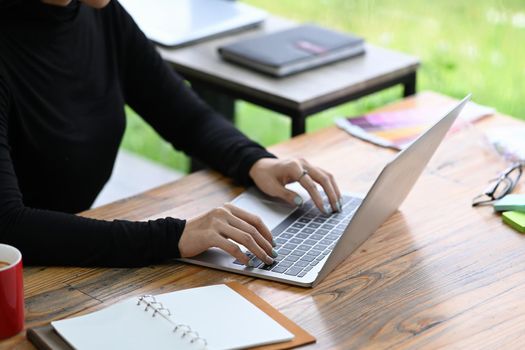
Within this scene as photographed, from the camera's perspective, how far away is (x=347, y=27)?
158 inches

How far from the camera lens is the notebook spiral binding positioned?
1253mm

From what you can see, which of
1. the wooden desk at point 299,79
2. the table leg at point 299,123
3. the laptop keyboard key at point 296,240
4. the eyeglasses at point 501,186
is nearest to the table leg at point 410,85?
the wooden desk at point 299,79

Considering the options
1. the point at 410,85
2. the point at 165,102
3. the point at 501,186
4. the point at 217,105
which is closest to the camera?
the point at 501,186

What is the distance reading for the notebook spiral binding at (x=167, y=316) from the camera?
1253 millimetres

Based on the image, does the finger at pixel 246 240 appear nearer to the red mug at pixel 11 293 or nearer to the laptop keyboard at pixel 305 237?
the laptop keyboard at pixel 305 237

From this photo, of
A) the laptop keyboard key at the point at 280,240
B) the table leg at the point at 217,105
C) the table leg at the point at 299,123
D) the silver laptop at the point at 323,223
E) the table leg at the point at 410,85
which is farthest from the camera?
the table leg at the point at 217,105

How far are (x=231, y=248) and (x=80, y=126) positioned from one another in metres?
0.51

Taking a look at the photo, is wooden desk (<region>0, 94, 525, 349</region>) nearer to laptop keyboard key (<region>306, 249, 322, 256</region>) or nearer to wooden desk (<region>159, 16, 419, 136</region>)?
laptop keyboard key (<region>306, 249, 322, 256</region>)

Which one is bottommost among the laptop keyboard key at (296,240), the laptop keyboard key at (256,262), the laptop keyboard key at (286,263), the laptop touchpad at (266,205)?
the laptop touchpad at (266,205)

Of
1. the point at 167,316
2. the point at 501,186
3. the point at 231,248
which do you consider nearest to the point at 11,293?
the point at 167,316

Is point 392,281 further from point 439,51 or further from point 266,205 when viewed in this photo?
point 439,51

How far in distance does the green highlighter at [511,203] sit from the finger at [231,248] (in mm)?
492

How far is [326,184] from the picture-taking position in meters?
1.70

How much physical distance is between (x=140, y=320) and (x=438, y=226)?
1.91 ft
